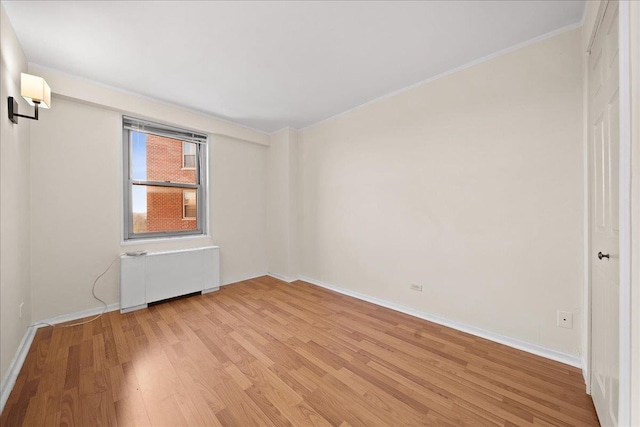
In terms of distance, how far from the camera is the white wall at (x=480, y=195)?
198 centimetres

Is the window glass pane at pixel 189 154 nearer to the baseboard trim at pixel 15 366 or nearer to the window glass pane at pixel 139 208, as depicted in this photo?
the window glass pane at pixel 139 208

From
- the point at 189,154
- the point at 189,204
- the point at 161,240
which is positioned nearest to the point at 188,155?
the point at 189,154

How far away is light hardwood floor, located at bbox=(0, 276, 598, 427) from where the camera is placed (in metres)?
1.48

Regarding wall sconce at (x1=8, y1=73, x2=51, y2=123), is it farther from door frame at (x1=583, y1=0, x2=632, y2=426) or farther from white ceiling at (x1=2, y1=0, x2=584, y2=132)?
door frame at (x1=583, y1=0, x2=632, y2=426)

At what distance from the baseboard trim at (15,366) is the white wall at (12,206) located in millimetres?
54

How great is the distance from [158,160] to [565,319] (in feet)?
16.5

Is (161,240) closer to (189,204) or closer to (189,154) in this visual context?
(189,204)

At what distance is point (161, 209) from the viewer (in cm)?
358

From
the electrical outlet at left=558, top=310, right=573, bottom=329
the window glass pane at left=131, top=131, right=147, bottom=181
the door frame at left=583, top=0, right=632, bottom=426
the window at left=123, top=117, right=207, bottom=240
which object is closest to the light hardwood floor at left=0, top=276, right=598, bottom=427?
the electrical outlet at left=558, top=310, right=573, bottom=329

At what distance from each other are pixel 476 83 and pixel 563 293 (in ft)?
6.89

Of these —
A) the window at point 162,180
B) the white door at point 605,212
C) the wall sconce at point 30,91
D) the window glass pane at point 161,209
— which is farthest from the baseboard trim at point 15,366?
the white door at point 605,212

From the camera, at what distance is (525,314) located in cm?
214

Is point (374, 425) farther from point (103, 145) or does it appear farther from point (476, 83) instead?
point (103, 145)

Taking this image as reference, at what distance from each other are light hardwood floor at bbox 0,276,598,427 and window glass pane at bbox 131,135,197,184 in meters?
1.97
